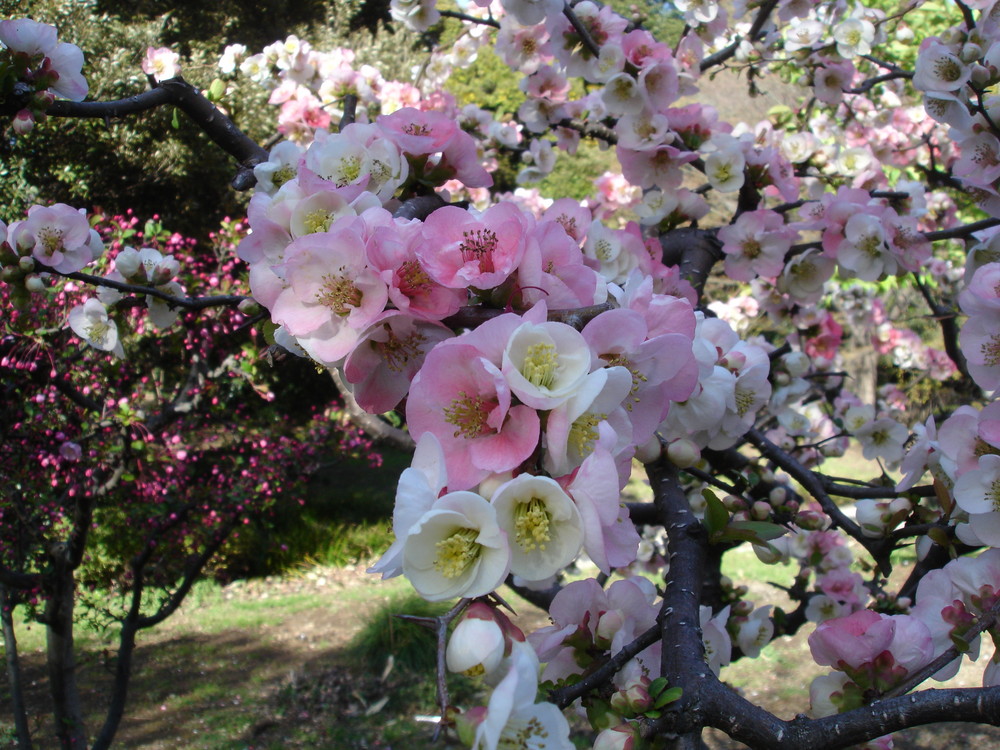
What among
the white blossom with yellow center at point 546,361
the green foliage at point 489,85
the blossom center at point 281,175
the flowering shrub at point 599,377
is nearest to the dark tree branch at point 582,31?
the flowering shrub at point 599,377

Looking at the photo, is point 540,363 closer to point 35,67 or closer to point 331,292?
point 331,292

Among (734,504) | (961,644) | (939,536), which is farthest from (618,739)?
(939,536)

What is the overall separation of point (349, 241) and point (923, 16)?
5629mm

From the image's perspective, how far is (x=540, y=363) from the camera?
57 cm

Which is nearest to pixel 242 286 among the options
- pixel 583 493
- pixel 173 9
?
pixel 583 493

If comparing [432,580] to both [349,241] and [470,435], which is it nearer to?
[470,435]

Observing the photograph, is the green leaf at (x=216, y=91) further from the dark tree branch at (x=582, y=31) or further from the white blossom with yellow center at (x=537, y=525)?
the white blossom with yellow center at (x=537, y=525)

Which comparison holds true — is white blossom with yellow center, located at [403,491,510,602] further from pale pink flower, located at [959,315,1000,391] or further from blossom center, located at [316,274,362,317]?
pale pink flower, located at [959,315,1000,391]

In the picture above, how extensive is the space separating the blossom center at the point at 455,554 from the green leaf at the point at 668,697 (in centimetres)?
19

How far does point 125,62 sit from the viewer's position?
5.75m

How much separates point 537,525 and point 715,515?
13.2 inches

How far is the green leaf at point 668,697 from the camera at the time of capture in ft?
1.89

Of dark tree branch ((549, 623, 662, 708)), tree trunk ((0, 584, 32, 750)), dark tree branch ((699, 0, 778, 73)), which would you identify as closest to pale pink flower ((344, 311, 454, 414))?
dark tree branch ((549, 623, 662, 708))

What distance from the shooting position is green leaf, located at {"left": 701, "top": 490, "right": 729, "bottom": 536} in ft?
2.61
